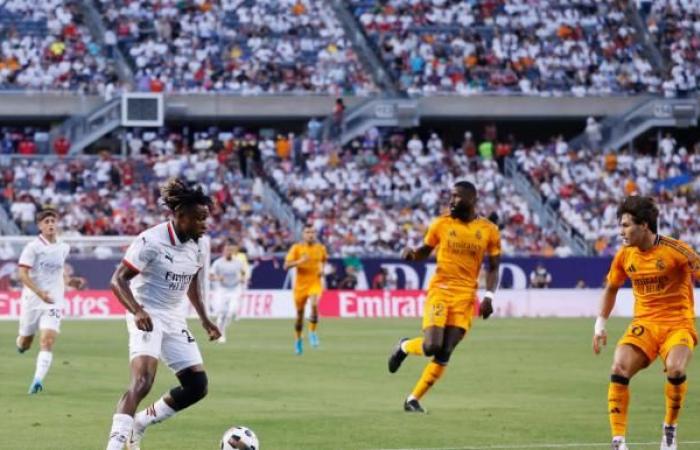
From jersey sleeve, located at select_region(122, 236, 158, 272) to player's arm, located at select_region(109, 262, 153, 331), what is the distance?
35 mm

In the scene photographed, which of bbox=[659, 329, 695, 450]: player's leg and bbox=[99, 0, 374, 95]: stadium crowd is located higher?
bbox=[99, 0, 374, 95]: stadium crowd

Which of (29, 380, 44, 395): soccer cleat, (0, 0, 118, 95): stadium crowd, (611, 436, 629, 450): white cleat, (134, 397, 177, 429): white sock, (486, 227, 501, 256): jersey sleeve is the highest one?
(0, 0, 118, 95): stadium crowd

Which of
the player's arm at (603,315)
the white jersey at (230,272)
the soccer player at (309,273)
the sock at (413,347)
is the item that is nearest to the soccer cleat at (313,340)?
the soccer player at (309,273)

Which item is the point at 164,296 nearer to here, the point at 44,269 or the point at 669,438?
the point at 669,438

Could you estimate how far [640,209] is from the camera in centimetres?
1364

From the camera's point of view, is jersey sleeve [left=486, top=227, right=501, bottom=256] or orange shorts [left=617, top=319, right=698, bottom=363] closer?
orange shorts [left=617, top=319, right=698, bottom=363]

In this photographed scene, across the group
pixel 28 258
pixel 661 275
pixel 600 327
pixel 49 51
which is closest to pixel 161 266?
pixel 600 327

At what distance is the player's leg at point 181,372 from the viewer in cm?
1304

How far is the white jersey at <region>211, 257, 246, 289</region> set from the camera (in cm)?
3597

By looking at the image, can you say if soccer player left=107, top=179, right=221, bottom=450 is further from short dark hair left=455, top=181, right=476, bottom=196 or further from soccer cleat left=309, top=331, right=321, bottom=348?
soccer cleat left=309, top=331, right=321, bottom=348

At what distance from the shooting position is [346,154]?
5856cm

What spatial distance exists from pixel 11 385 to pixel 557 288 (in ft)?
106

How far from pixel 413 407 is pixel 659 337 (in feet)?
16.1

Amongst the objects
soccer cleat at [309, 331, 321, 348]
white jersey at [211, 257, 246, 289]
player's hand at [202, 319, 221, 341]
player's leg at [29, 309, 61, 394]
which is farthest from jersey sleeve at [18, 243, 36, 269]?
white jersey at [211, 257, 246, 289]
